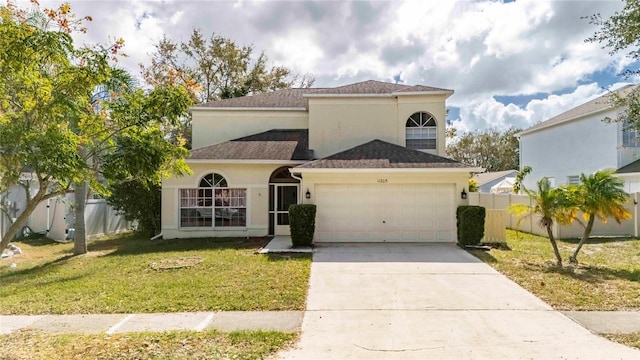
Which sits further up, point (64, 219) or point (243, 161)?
point (243, 161)

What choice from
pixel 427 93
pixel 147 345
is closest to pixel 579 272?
pixel 427 93

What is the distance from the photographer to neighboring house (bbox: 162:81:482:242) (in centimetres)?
1448

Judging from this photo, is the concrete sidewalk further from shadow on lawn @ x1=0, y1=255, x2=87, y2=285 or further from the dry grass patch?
the dry grass patch

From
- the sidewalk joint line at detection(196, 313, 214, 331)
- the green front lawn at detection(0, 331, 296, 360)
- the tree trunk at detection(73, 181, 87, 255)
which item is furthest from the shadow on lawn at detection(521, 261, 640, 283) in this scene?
the tree trunk at detection(73, 181, 87, 255)

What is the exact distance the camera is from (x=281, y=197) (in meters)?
16.8

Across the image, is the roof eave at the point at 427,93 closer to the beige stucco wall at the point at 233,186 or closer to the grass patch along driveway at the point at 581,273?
the beige stucco wall at the point at 233,186

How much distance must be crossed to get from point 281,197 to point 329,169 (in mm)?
3582

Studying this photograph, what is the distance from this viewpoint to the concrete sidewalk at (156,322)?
20.3 feet

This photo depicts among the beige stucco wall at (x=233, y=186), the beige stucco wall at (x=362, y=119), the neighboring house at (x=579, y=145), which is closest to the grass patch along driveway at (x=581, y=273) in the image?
the beige stucco wall at (x=362, y=119)

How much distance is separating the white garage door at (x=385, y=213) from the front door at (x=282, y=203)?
8.01ft

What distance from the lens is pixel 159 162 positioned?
6.44m

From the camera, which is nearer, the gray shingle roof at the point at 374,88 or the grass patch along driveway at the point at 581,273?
the grass patch along driveway at the point at 581,273

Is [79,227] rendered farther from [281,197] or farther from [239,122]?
[239,122]

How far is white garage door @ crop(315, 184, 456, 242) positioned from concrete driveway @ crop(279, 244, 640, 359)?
381cm
